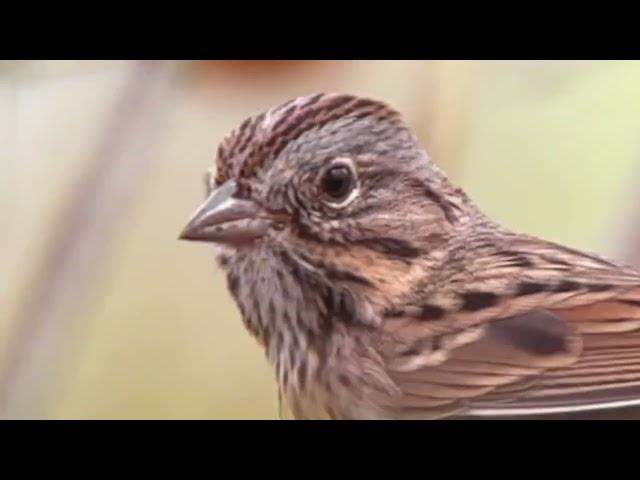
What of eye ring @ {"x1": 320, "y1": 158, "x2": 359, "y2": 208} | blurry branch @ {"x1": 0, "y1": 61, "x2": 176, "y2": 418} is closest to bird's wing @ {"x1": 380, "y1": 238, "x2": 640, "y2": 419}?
eye ring @ {"x1": 320, "y1": 158, "x2": 359, "y2": 208}

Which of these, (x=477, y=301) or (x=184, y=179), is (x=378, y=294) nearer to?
(x=477, y=301)

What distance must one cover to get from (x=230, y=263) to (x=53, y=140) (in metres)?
0.26

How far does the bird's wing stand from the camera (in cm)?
204

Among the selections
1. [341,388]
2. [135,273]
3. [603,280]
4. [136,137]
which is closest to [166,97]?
[136,137]

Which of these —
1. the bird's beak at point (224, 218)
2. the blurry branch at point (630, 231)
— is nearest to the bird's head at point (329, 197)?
the bird's beak at point (224, 218)

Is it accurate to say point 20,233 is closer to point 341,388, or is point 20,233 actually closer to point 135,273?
point 135,273

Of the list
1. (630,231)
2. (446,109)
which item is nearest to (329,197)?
(446,109)

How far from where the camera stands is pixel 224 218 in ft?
6.56

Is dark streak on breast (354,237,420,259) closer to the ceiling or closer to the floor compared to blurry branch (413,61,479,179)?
closer to the floor

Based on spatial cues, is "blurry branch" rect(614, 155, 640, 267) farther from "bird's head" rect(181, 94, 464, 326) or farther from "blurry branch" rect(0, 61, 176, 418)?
"blurry branch" rect(0, 61, 176, 418)

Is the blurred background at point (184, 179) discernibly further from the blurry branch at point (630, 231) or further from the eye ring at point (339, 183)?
the eye ring at point (339, 183)

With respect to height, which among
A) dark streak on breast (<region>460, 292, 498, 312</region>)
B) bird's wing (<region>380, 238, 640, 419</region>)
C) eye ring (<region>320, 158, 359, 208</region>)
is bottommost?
bird's wing (<region>380, 238, 640, 419</region>)

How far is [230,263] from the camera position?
207 cm
